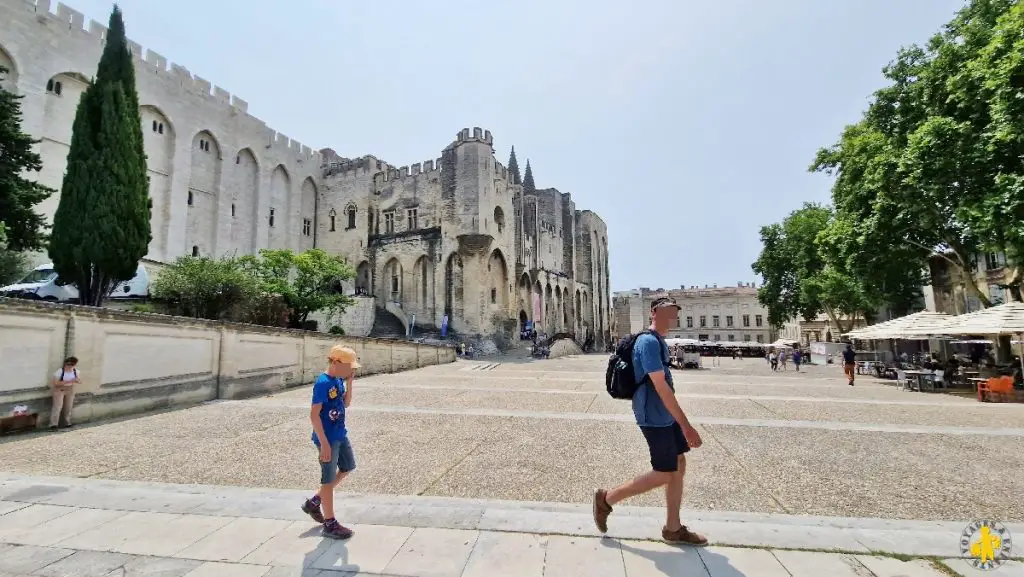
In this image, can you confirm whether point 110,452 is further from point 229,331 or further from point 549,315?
point 549,315

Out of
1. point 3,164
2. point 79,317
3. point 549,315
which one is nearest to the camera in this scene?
point 79,317

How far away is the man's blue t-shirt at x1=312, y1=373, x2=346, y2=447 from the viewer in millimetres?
3261

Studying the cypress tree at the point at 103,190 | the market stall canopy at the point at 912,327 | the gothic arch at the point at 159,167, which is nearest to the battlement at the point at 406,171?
the gothic arch at the point at 159,167

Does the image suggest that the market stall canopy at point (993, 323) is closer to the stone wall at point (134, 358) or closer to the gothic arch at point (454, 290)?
the stone wall at point (134, 358)

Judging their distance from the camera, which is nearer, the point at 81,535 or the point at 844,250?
the point at 81,535

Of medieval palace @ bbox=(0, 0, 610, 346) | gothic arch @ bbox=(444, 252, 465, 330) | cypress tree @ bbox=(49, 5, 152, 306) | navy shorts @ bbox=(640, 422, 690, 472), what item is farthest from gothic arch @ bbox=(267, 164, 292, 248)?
navy shorts @ bbox=(640, 422, 690, 472)

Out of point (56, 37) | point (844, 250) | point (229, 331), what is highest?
point (56, 37)

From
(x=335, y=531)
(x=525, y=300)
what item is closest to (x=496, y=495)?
(x=335, y=531)

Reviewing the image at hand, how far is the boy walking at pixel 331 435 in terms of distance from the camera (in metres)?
3.17

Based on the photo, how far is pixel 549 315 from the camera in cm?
4678

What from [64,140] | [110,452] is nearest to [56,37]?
[64,140]

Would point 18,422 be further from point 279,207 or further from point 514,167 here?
point 514,167

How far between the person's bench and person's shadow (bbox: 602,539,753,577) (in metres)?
8.18

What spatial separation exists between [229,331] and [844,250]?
70.4ft
